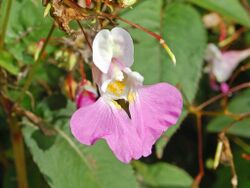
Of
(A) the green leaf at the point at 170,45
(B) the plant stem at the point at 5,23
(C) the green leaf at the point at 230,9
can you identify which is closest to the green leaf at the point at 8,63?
(B) the plant stem at the point at 5,23

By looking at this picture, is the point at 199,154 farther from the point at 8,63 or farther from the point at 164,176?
the point at 8,63

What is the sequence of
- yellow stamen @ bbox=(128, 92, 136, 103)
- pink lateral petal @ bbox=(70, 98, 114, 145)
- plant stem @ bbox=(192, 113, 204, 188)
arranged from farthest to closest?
plant stem @ bbox=(192, 113, 204, 188)
yellow stamen @ bbox=(128, 92, 136, 103)
pink lateral petal @ bbox=(70, 98, 114, 145)

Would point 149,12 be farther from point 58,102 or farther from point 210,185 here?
point 210,185

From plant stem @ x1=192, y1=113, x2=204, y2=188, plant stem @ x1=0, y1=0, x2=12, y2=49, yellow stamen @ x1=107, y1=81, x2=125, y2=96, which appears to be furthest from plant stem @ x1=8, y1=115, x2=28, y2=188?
plant stem @ x1=192, y1=113, x2=204, y2=188

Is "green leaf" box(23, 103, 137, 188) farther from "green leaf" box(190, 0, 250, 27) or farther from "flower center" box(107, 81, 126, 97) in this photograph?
"green leaf" box(190, 0, 250, 27)

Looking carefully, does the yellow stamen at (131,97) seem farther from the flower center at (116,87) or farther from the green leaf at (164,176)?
the green leaf at (164,176)

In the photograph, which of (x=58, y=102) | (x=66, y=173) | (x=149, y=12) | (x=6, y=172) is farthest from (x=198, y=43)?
(x=6, y=172)
